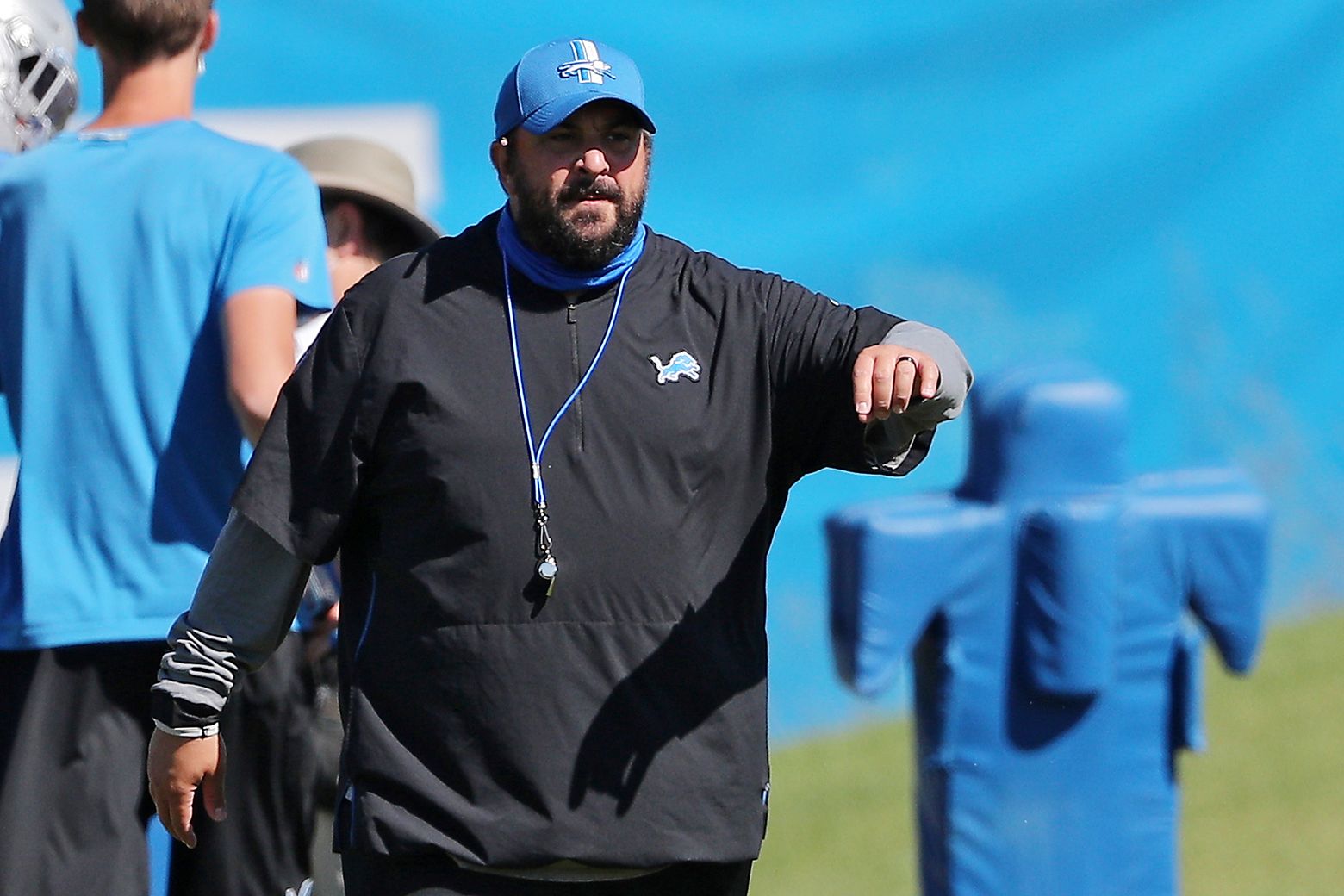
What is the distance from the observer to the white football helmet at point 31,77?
12.5 feet

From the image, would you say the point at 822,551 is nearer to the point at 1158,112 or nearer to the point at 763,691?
the point at 1158,112

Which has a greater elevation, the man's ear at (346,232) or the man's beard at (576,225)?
the man's ear at (346,232)

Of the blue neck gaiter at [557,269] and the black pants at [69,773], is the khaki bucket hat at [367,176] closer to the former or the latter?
the black pants at [69,773]

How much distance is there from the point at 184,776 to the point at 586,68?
1.06m

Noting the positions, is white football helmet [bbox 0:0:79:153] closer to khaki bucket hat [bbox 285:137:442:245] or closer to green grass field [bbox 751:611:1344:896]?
khaki bucket hat [bbox 285:137:442:245]

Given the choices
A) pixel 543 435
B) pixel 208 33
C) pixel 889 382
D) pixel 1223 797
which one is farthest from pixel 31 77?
pixel 1223 797

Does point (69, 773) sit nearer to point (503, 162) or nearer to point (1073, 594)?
point (503, 162)

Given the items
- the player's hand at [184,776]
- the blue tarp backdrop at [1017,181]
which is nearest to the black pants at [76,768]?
the player's hand at [184,776]

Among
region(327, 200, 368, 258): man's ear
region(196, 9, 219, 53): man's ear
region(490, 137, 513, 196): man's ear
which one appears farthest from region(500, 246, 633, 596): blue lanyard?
region(327, 200, 368, 258): man's ear

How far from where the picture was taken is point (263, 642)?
2885 mm

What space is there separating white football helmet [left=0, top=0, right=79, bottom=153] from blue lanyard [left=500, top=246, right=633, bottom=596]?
1405 millimetres

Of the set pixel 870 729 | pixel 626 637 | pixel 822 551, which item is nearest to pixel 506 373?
pixel 626 637

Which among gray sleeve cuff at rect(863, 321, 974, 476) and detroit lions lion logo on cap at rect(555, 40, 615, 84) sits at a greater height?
detroit lions lion logo on cap at rect(555, 40, 615, 84)

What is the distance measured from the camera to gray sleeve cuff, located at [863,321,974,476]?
264 centimetres
